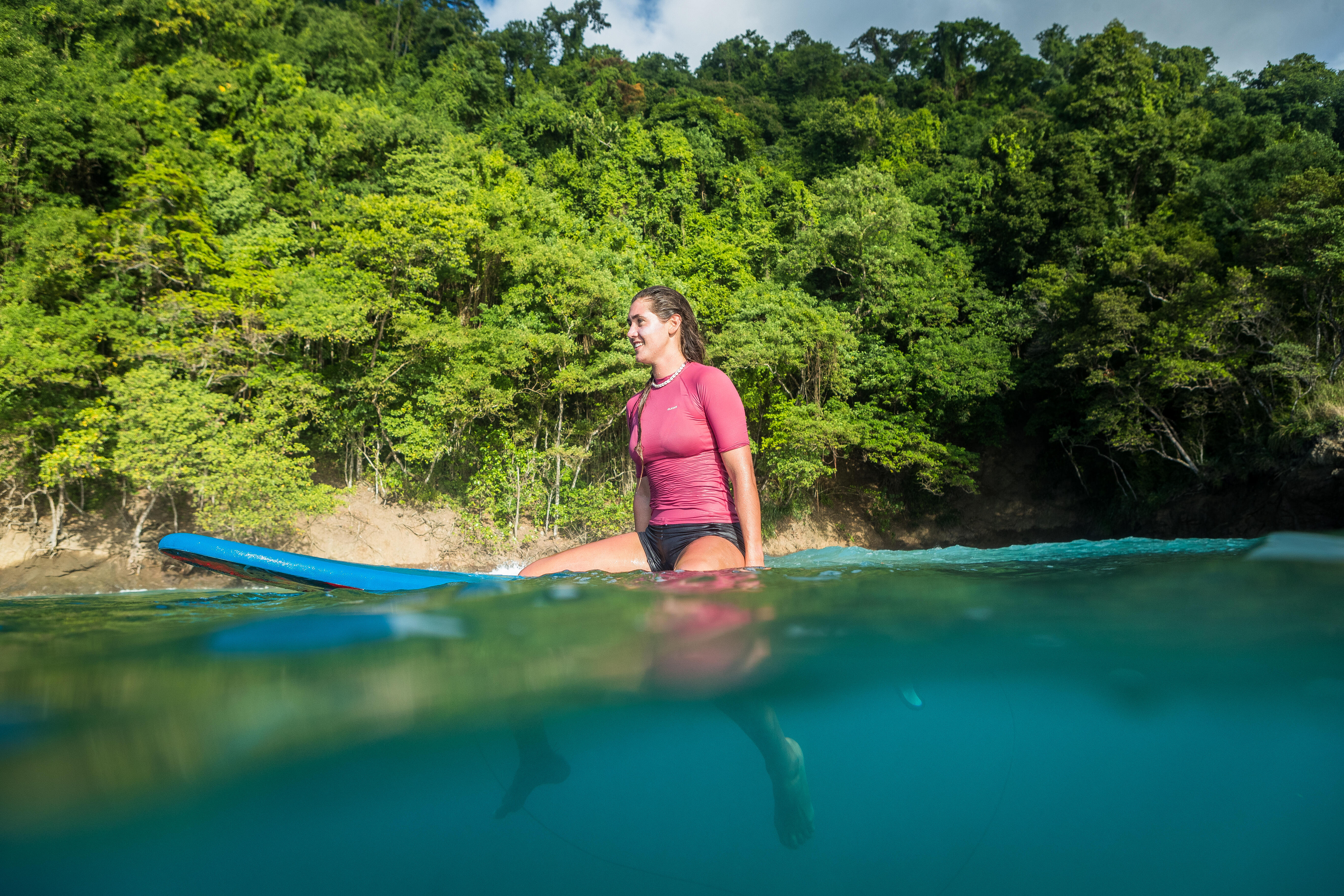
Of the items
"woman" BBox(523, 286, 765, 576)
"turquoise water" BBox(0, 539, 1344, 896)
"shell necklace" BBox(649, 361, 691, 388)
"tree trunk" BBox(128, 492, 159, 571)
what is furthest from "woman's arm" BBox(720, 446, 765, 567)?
"tree trunk" BBox(128, 492, 159, 571)

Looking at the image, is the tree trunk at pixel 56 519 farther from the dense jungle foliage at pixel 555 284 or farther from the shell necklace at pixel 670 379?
the shell necklace at pixel 670 379

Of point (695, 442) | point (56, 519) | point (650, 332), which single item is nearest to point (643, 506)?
point (695, 442)

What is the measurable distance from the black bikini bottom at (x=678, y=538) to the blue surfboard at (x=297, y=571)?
1.98ft

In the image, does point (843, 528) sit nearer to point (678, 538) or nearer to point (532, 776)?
point (678, 538)

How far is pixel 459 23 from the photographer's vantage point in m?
32.0

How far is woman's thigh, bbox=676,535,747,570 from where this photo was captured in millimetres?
2189

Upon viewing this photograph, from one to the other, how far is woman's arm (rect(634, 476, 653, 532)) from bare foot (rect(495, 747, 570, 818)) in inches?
63.7

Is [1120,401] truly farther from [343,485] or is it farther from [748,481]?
[343,485]

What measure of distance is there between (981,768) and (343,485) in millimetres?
14894

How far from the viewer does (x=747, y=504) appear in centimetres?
229

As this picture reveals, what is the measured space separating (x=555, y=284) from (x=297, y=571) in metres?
13.0

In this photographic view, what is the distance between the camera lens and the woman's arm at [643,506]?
271 cm

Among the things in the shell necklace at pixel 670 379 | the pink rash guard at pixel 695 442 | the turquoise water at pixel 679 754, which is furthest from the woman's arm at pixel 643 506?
the turquoise water at pixel 679 754

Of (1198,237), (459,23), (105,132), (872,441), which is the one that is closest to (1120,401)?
(1198,237)
